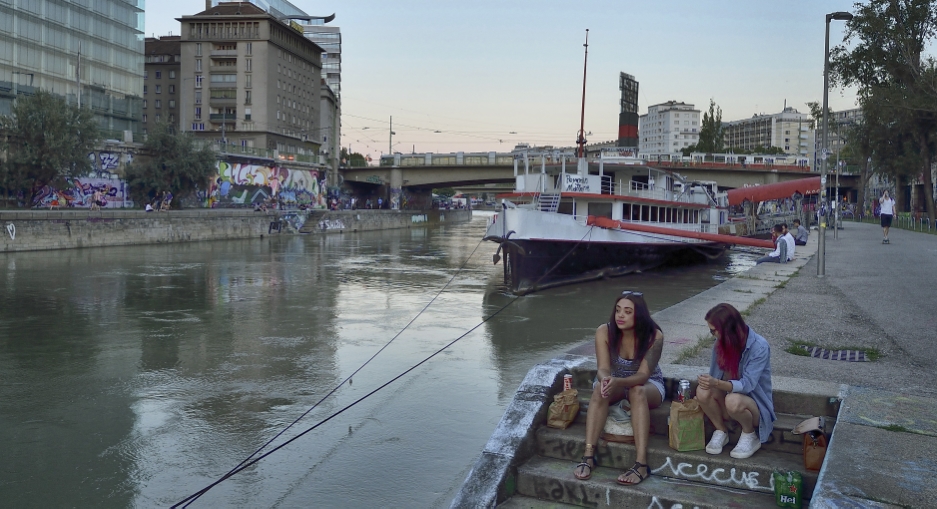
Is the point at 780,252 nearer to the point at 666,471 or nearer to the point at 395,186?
the point at 666,471

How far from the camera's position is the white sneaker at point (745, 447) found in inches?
220

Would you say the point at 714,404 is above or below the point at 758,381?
below

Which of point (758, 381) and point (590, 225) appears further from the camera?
point (590, 225)

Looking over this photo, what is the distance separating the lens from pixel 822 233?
812 inches

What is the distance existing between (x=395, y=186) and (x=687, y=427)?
2836 inches

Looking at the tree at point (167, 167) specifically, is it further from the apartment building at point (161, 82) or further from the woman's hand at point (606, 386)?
the apartment building at point (161, 82)

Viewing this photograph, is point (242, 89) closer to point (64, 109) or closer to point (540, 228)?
point (64, 109)

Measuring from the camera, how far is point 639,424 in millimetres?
5676

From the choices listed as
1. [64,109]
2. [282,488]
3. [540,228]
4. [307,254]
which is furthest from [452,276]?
[64,109]

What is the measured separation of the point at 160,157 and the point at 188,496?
154 ft

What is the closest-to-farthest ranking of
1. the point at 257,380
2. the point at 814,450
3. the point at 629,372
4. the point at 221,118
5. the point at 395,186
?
1. the point at 814,450
2. the point at 629,372
3. the point at 257,380
4. the point at 395,186
5. the point at 221,118

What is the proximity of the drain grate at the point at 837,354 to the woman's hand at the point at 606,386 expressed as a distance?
4.77 meters

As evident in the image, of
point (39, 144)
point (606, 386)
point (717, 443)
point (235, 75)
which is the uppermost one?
point (235, 75)

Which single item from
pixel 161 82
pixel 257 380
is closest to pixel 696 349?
pixel 257 380
